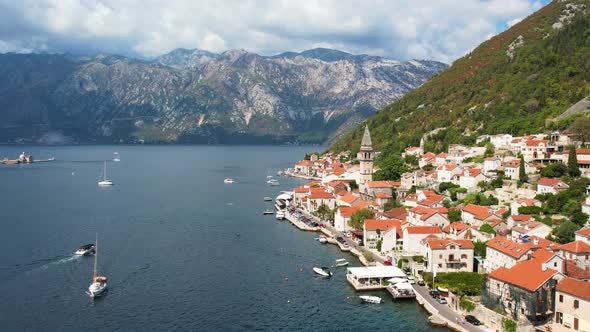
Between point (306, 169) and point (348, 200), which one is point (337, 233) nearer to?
Answer: point (348, 200)

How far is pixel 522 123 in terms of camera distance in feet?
288

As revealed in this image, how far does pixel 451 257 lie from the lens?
154ft

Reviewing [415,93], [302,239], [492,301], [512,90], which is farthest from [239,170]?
[492,301]

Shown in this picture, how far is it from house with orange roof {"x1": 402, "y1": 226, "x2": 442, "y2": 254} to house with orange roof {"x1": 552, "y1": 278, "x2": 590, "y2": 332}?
18.1m

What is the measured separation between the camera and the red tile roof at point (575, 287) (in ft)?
109

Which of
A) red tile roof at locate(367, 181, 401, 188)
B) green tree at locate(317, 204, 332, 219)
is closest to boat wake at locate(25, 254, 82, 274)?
green tree at locate(317, 204, 332, 219)

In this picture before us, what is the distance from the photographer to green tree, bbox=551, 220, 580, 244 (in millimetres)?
46094

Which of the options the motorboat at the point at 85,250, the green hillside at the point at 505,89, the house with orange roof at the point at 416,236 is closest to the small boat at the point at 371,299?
the house with orange roof at the point at 416,236

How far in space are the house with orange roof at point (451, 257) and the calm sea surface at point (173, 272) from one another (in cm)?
593

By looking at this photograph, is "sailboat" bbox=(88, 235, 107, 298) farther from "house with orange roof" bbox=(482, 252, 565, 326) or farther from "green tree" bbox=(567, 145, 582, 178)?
"green tree" bbox=(567, 145, 582, 178)

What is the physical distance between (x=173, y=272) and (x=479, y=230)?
3108 cm

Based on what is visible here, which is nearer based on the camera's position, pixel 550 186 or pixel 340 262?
pixel 340 262

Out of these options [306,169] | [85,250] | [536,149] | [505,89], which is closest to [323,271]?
[85,250]

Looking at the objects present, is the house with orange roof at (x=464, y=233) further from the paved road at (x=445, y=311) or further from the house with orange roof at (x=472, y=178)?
the house with orange roof at (x=472, y=178)
